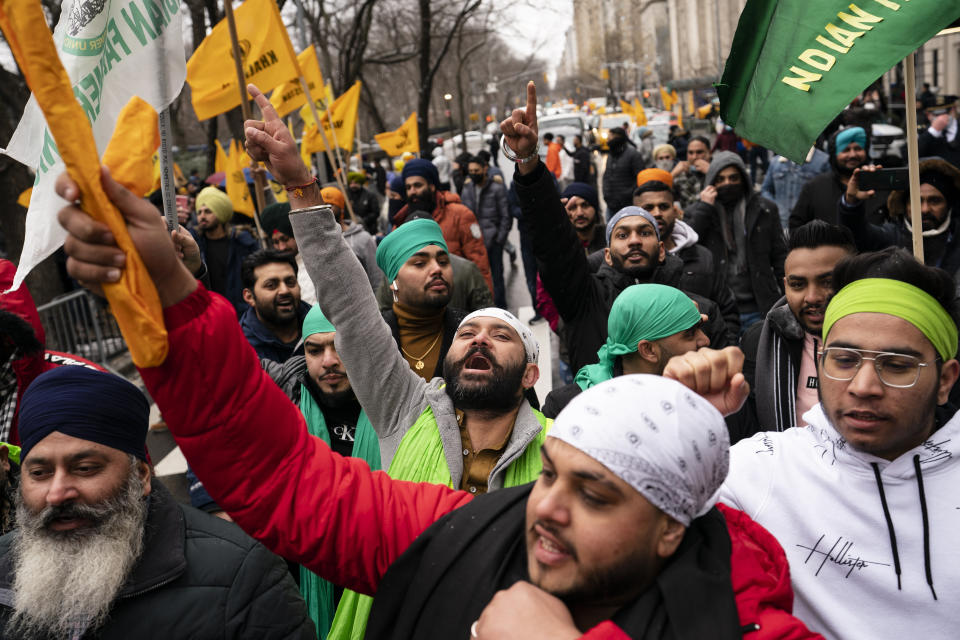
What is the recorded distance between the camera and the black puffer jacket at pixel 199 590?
214 centimetres

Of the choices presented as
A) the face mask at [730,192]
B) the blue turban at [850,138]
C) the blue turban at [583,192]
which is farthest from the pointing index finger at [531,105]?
the blue turban at [850,138]

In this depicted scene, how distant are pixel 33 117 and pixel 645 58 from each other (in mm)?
111299

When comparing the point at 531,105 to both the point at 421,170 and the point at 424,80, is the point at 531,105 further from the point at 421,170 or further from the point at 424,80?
the point at 424,80

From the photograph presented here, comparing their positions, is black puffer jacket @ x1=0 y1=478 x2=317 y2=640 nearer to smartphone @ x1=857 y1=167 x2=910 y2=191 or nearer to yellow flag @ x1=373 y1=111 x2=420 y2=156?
smartphone @ x1=857 y1=167 x2=910 y2=191

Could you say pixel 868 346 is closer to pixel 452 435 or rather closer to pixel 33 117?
pixel 452 435

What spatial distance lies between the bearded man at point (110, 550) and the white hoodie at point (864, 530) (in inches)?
49.3

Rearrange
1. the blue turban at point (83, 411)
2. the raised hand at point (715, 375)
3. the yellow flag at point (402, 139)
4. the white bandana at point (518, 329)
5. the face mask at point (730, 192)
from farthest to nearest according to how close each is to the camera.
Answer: the yellow flag at point (402, 139)
the face mask at point (730, 192)
the white bandana at point (518, 329)
the blue turban at point (83, 411)
the raised hand at point (715, 375)

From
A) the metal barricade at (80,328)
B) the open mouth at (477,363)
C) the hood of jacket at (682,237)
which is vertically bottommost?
the metal barricade at (80,328)

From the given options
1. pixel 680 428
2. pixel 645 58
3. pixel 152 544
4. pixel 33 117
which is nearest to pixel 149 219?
pixel 680 428

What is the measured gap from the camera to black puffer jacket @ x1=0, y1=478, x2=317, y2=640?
7.03ft

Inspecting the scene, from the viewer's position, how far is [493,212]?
37.0 feet

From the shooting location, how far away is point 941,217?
15.7 ft

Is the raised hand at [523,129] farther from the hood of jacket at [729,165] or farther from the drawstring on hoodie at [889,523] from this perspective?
the hood of jacket at [729,165]

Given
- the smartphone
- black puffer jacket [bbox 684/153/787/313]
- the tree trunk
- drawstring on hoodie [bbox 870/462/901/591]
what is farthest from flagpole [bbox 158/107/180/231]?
the tree trunk
